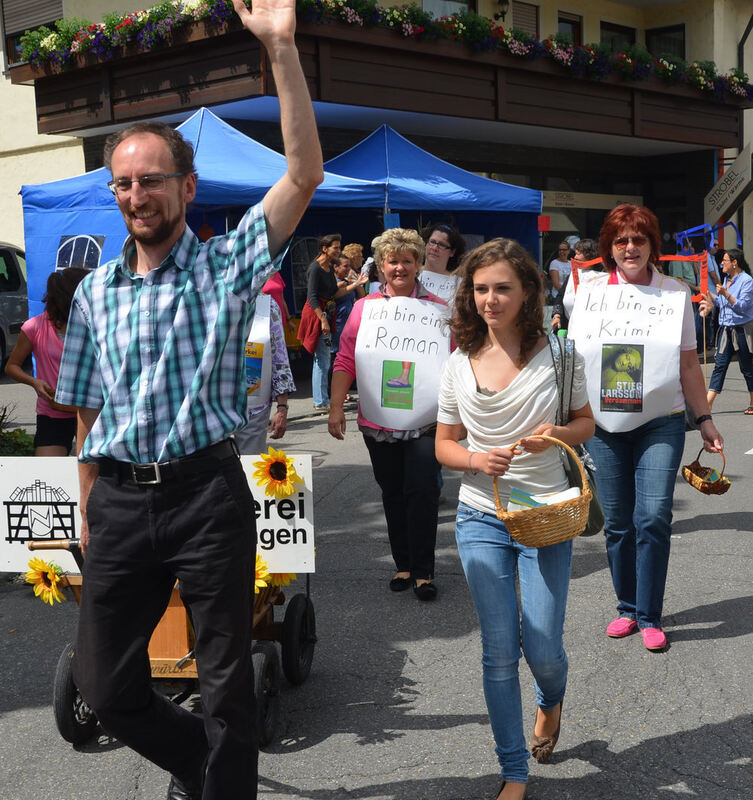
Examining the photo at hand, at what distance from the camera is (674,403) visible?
462 centimetres

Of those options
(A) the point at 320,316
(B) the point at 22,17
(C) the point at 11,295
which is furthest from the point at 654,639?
(B) the point at 22,17

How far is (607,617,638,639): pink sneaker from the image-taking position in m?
4.81

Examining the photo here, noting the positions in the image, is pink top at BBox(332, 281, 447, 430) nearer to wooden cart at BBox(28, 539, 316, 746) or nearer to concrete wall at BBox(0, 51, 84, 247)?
wooden cart at BBox(28, 539, 316, 746)

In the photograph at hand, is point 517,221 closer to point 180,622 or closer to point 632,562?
point 632,562

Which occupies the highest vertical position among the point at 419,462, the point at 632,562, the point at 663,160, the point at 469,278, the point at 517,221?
the point at 663,160

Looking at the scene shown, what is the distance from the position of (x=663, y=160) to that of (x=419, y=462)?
2013 cm

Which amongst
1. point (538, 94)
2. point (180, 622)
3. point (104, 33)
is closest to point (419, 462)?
point (180, 622)

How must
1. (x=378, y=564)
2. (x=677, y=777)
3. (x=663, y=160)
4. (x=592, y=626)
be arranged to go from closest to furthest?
(x=677, y=777)
(x=592, y=626)
(x=378, y=564)
(x=663, y=160)

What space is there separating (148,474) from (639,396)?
99.0 inches

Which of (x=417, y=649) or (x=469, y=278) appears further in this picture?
(x=417, y=649)

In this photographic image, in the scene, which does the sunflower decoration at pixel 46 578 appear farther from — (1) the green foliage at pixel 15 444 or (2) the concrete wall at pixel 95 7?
(2) the concrete wall at pixel 95 7

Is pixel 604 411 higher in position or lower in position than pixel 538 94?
lower

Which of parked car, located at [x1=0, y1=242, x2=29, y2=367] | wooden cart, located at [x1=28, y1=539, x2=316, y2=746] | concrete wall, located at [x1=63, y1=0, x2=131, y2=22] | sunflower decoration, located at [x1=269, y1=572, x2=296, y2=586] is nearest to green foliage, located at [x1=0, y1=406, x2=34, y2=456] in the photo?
wooden cart, located at [x1=28, y1=539, x2=316, y2=746]

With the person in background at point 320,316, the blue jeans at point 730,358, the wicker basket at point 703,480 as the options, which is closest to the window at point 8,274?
the person in background at point 320,316
